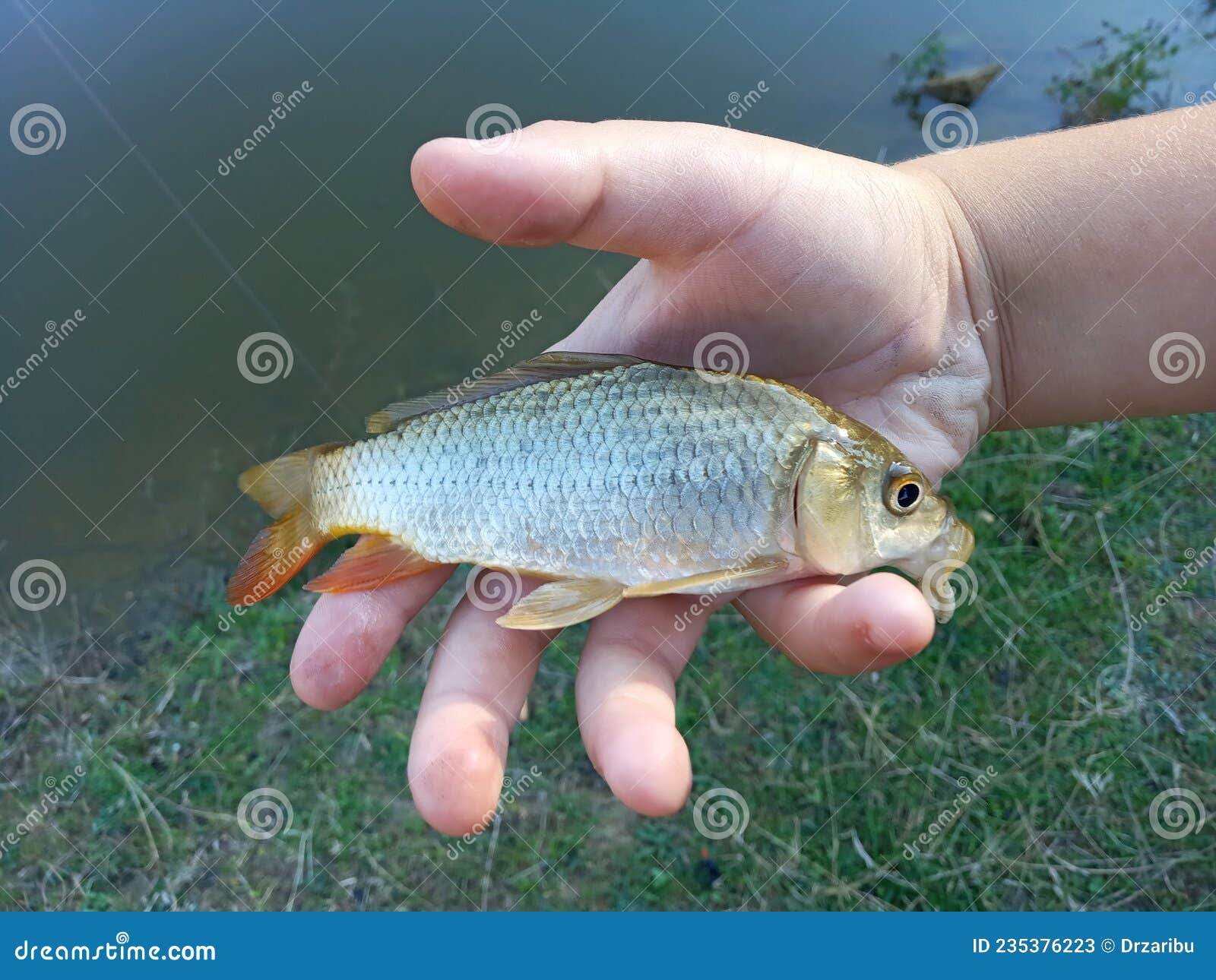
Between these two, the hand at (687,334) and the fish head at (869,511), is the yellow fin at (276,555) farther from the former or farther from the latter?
the fish head at (869,511)

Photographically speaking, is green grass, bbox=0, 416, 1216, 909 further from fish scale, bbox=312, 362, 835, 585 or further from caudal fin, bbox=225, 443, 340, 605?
fish scale, bbox=312, 362, 835, 585

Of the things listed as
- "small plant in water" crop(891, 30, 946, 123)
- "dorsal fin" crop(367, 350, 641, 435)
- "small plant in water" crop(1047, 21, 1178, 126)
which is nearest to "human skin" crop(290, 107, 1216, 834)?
"dorsal fin" crop(367, 350, 641, 435)

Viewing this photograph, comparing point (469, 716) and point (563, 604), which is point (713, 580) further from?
point (469, 716)

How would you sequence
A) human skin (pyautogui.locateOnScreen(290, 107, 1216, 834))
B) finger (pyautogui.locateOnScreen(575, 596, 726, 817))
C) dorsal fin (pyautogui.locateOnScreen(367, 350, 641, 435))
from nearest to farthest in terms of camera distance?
finger (pyautogui.locateOnScreen(575, 596, 726, 817))
human skin (pyautogui.locateOnScreen(290, 107, 1216, 834))
dorsal fin (pyautogui.locateOnScreen(367, 350, 641, 435))

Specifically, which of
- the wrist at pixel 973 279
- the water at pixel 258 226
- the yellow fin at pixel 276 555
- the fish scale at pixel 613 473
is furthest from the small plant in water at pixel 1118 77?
the yellow fin at pixel 276 555

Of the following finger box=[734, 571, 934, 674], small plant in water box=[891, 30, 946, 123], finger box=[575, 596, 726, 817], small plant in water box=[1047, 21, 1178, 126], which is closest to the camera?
finger box=[734, 571, 934, 674]

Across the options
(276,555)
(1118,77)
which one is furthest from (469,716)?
(1118,77)
